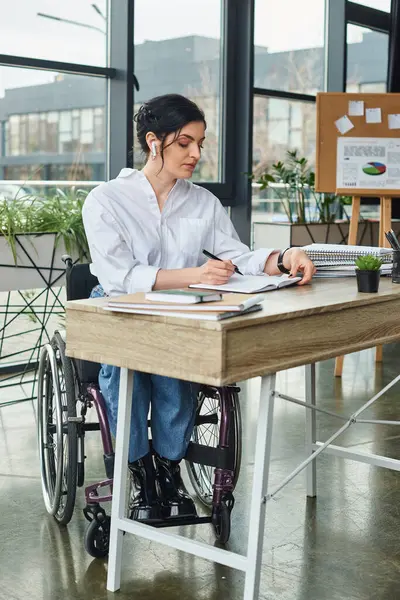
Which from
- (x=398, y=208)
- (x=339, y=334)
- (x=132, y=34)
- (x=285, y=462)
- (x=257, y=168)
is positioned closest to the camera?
(x=339, y=334)

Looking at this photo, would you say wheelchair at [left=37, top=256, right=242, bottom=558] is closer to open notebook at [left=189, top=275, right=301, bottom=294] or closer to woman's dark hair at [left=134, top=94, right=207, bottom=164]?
open notebook at [left=189, top=275, right=301, bottom=294]

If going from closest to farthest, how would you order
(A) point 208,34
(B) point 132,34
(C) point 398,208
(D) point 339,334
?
(D) point 339,334 < (B) point 132,34 < (A) point 208,34 < (C) point 398,208

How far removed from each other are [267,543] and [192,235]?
0.93 metres

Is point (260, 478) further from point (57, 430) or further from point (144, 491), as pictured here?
point (57, 430)

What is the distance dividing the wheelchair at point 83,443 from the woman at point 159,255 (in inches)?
3.0

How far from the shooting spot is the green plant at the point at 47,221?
412 centimetres

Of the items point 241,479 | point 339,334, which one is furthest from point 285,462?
point 339,334

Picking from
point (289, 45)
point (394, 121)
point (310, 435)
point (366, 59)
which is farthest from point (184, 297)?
point (366, 59)

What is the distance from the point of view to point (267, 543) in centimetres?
263

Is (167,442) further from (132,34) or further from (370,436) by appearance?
(132,34)

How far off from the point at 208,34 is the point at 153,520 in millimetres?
4010

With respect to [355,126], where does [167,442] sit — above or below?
below

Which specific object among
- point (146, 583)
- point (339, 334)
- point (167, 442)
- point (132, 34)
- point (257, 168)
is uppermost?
point (132, 34)

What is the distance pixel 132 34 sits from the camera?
16.7 feet
